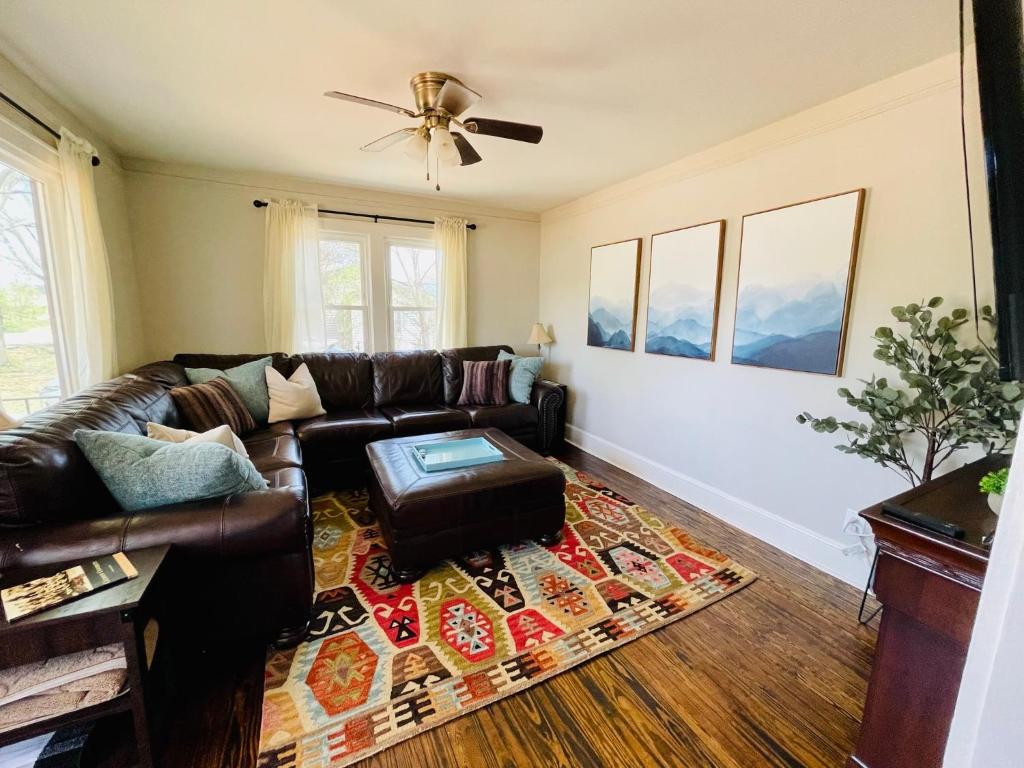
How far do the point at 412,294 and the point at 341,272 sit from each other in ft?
2.31

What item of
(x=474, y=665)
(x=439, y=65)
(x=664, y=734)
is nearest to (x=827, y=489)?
(x=664, y=734)

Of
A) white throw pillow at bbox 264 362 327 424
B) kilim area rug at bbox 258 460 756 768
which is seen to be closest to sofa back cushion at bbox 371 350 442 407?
white throw pillow at bbox 264 362 327 424

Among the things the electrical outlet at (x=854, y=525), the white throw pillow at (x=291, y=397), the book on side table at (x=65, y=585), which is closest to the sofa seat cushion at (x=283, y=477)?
the book on side table at (x=65, y=585)

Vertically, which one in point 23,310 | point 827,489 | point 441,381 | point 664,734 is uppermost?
point 23,310

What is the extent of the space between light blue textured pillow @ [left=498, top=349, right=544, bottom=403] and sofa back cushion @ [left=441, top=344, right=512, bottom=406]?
0.41 m

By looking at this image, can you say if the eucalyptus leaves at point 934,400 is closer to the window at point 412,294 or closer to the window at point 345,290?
the window at point 412,294

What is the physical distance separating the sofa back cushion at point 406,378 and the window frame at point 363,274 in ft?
1.02

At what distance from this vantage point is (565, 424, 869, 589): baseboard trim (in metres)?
2.14

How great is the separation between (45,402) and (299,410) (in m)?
1.33

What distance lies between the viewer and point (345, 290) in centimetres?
396

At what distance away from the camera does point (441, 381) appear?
3988mm

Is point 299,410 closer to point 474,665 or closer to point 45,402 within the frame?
point 45,402

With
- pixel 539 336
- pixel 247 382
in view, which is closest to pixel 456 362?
pixel 539 336

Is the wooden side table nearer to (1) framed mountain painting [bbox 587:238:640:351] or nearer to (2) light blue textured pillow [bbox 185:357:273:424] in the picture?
(2) light blue textured pillow [bbox 185:357:273:424]
